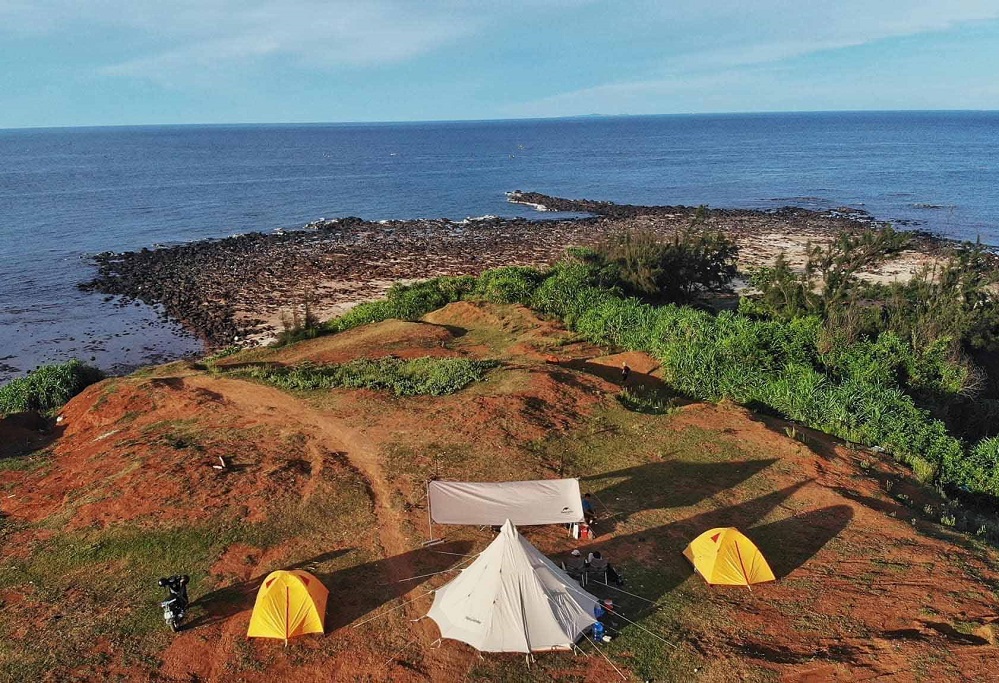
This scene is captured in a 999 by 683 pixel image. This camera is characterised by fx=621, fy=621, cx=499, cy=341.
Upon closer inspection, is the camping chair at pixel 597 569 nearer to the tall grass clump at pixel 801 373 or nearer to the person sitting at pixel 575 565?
the person sitting at pixel 575 565

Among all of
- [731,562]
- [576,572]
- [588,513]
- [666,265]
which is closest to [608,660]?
[576,572]

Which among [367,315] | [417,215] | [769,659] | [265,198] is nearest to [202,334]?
[367,315]

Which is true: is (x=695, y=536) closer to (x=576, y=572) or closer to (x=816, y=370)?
(x=576, y=572)

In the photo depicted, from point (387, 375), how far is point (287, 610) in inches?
580

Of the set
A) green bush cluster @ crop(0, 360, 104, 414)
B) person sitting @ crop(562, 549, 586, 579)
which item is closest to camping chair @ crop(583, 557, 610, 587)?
person sitting @ crop(562, 549, 586, 579)

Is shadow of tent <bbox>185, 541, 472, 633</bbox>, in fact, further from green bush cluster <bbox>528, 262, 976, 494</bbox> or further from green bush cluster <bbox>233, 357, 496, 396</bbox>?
green bush cluster <bbox>528, 262, 976, 494</bbox>

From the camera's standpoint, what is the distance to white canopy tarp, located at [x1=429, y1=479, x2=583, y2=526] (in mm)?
15688

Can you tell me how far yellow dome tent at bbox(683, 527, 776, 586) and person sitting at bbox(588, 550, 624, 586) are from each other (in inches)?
85.4

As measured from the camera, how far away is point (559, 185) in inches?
4584

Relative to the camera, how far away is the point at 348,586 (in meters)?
15.0

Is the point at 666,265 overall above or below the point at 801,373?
above

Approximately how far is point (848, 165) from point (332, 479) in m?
146

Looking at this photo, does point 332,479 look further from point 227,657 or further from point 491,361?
point 491,361

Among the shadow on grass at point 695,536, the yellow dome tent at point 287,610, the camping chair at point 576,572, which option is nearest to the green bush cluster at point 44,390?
the yellow dome tent at point 287,610
